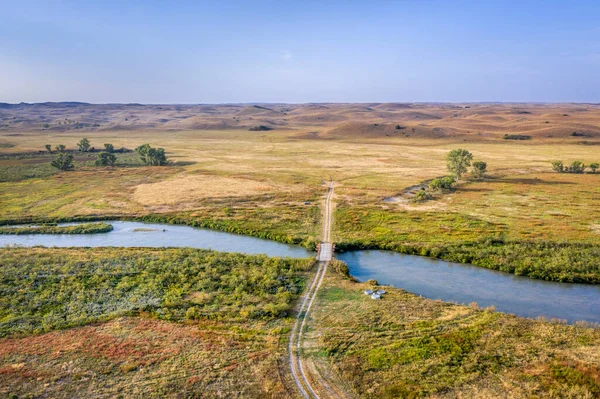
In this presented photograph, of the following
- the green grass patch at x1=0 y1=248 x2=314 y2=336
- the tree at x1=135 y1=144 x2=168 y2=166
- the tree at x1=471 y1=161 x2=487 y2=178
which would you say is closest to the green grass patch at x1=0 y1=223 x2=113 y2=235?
the green grass patch at x1=0 y1=248 x2=314 y2=336

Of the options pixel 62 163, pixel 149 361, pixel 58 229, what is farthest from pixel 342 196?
pixel 62 163

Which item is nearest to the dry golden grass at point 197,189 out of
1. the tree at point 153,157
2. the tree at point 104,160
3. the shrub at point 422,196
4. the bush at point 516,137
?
the tree at point 153,157

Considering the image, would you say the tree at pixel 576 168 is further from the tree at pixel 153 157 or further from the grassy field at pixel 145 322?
the tree at pixel 153 157

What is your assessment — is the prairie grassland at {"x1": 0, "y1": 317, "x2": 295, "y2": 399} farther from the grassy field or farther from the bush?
the bush

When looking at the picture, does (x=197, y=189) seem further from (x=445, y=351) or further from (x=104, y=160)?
(x=445, y=351)

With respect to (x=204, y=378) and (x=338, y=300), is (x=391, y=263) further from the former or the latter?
(x=204, y=378)

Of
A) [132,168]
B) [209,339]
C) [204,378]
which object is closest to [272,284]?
[209,339]
